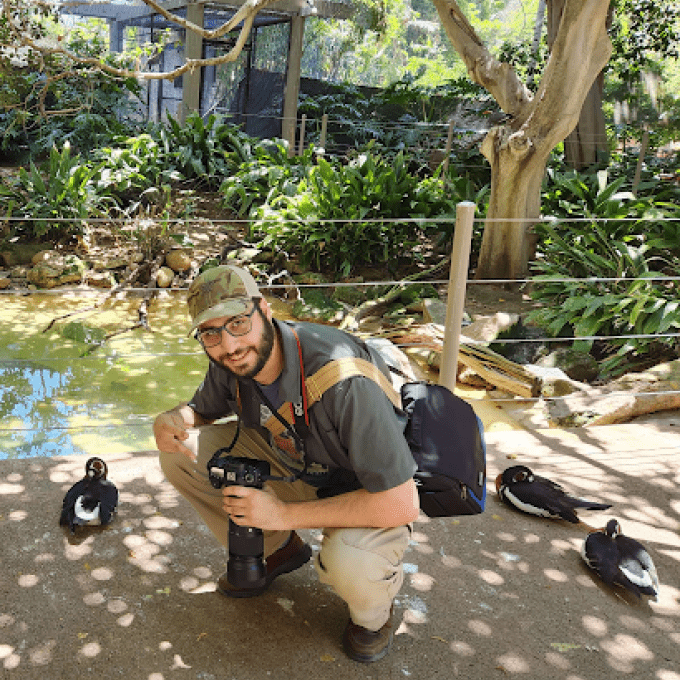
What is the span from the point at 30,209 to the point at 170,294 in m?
2.09

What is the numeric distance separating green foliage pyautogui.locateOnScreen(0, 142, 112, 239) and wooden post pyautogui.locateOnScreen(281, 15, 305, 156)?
4.01m

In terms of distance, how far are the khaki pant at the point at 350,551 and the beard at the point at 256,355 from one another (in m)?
0.42

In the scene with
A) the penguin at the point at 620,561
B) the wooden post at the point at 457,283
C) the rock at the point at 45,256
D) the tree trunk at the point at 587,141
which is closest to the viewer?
the penguin at the point at 620,561

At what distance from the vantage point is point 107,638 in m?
2.02

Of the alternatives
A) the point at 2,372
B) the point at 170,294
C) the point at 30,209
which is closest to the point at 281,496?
the point at 2,372

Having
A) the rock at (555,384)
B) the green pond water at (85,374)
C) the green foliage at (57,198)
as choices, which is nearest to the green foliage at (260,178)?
the green foliage at (57,198)

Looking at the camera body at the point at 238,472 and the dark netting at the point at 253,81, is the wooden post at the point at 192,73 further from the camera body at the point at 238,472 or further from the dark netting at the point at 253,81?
the camera body at the point at 238,472

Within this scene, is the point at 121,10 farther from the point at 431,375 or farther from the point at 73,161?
the point at 431,375

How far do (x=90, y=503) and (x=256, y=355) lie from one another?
1.02m

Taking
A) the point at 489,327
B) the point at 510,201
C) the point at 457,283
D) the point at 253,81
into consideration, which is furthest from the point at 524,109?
the point at 253,81

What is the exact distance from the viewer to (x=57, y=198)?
8.69 m

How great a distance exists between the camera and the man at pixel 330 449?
177 cm

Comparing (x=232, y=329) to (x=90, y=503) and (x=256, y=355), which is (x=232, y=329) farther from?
(x=90, y=503)

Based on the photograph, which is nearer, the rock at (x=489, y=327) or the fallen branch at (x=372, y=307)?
the rock at (x=489, y=327)
